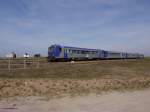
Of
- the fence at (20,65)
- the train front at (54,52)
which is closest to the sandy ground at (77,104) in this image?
the fence at (20,65)

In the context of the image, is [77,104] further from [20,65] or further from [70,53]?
[70,53]

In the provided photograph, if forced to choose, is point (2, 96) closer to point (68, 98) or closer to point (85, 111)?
point (68, 98)

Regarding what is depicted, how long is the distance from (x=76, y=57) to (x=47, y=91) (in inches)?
1419

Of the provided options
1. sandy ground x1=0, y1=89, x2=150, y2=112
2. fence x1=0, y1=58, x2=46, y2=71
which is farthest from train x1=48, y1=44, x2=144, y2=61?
sandy ground x1=0, y1=89, x2=150, y2=112

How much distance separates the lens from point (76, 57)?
55562 millimetres

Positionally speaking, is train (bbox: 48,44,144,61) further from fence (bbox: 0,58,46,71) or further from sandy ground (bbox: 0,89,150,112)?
sandy ground (bbox: 0,89,150,112)

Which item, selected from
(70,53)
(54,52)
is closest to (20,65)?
(54,52)

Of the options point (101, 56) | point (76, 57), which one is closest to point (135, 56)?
point (101, 56)

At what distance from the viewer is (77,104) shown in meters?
15.1

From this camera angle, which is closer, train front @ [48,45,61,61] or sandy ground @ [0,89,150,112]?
sandy ground @ [0,89,150,112]

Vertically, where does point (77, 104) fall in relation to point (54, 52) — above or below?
below

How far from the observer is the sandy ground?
13659mm

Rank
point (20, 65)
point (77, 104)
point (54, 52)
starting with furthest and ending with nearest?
point (54, 52) → point (20, 65) → point (77, 104)

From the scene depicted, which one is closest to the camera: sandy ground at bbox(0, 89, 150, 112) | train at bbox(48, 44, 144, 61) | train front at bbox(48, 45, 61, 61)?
sandy ground at bbox(0, 89, 150, 112)
